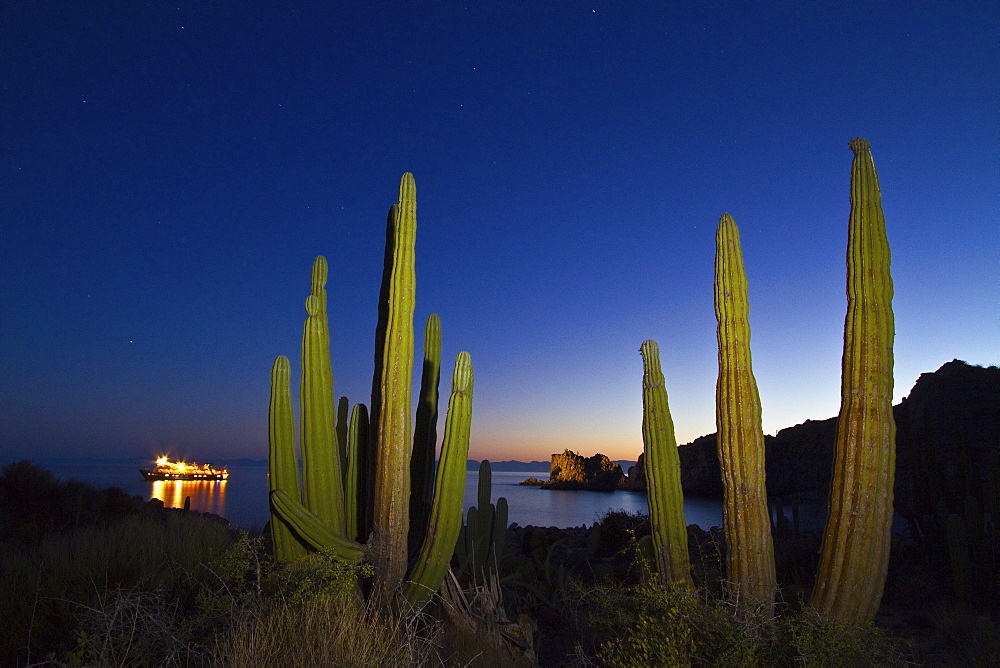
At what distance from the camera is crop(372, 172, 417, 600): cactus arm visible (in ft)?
17.1

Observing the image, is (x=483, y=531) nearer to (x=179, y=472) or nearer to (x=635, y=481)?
(x=635, y=481)

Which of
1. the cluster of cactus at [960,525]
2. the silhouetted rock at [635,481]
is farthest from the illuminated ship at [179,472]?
the cluster of cactus at [960,525]

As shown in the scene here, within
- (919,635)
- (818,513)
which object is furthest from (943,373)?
(919,635)

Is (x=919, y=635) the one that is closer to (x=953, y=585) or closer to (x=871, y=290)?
(x=953, y=585)

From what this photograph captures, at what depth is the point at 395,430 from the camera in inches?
209

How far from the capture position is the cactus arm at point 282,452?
512 cm

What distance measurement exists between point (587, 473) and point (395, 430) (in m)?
55.0

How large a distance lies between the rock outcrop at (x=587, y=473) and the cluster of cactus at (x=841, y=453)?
2097 inches

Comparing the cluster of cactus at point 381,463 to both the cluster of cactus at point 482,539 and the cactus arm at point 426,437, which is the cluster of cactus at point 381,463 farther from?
the cluster of cactus at point 482,539

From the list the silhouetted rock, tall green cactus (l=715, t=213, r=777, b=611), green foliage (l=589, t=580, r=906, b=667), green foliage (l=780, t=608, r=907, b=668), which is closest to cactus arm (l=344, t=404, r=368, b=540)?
green foliage (l=589, t=580, r=906, b=667)

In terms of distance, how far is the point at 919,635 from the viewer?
6.62m

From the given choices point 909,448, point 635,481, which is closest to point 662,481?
point 909,448

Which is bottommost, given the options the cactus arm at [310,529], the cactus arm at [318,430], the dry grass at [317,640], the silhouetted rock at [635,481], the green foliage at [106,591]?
the silhouetted rock at [635,481]

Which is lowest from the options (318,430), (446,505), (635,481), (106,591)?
(635,481)
